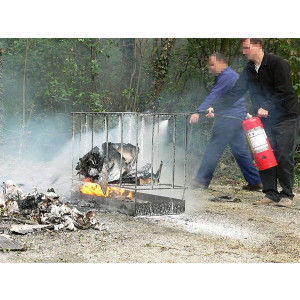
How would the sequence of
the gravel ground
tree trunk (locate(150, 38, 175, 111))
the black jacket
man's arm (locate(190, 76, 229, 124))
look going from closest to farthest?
the gravel ground → the black jacket → man's arm (locate(190, 76, 229, 124)) → tree trunk (locate(150, 38, 175, 111))

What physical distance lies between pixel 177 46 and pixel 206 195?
567 centimetres

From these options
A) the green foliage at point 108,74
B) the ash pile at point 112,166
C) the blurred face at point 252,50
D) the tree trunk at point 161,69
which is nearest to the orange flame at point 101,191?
the ash pile at point 112,166

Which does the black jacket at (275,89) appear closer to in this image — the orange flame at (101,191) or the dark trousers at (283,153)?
the dark trousers at (283,153)

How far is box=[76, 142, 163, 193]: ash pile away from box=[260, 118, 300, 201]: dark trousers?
1246mm

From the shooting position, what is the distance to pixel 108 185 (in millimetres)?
5230

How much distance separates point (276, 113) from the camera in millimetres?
5629

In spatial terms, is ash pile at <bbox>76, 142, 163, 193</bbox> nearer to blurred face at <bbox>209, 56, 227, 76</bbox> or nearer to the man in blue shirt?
the man in blue shirt

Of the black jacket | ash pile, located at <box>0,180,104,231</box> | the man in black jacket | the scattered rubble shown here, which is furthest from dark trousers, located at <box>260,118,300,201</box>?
the scattered rubble

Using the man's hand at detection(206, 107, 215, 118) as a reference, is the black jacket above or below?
above

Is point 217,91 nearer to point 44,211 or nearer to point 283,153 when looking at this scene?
point 283,153

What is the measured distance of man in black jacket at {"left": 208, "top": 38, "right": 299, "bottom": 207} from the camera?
18.1 feet

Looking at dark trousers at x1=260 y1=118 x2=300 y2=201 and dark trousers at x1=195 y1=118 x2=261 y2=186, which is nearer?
dark trousers at x1=260 y1=118 x2=300 y2=201

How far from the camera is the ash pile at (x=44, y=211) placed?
4195 millimetres

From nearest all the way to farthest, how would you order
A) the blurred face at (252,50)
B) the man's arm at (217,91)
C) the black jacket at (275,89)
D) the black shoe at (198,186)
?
1. the black jacket at (275,89)
2. the blurred face at (252,50)
3. the man's arm at (217,91)
4. the black shoe at (198,186)
